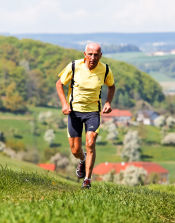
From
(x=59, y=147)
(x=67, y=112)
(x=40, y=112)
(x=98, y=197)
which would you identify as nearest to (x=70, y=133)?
(x=67, y=112)

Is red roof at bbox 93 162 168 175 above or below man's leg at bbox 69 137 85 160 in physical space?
below

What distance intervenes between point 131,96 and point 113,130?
2808cm

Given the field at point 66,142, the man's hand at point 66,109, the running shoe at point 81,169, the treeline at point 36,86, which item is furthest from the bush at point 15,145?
the man's hand at point 66,109

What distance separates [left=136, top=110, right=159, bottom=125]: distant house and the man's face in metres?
162

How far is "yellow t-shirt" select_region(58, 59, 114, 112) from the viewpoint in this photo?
8.12m

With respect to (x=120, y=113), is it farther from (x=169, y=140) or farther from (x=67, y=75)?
(x=67, y=75)

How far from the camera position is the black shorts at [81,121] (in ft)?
26.8

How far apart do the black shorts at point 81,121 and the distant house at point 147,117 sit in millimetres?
161831

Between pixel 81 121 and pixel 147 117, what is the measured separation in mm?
162777

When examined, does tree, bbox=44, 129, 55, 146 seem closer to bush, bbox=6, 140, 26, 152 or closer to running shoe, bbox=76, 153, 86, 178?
bush, bbox=6, 140, 26, 152

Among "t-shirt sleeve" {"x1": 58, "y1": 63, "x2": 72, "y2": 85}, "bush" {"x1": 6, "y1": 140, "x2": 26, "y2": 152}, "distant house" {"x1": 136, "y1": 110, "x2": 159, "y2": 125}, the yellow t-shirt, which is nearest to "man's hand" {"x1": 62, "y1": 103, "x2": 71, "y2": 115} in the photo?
the yellow t-shirt

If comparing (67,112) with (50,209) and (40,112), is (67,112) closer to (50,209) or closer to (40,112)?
(50,209)

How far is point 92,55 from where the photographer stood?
7949 millimetres

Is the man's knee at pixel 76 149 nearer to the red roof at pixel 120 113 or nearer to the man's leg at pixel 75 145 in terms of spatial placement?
the man's leg at pixel 75 145
